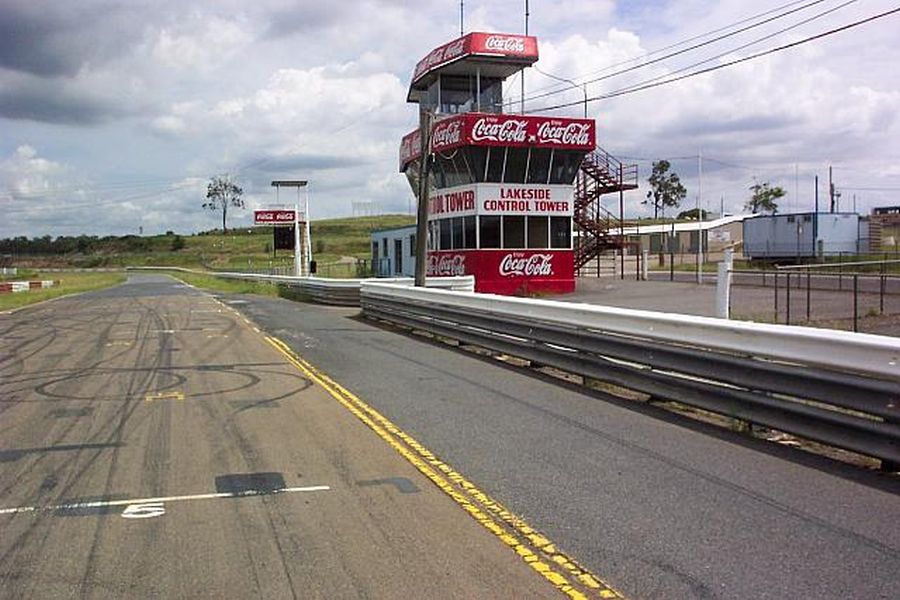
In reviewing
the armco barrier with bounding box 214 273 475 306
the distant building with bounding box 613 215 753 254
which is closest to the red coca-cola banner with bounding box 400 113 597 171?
the armco barrier with bounding box 214 273 475 306

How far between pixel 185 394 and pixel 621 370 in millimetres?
5835

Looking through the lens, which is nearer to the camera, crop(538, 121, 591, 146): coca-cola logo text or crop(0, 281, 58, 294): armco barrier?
crop(538, 121, 591, 146): coca-cola logo text

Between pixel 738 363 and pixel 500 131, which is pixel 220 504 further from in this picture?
pixel 500 131

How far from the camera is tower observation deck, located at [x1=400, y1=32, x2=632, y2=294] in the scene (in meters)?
35.6

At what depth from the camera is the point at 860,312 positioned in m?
23.5

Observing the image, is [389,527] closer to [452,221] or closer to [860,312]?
[860,312]

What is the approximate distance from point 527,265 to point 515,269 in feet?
1.94

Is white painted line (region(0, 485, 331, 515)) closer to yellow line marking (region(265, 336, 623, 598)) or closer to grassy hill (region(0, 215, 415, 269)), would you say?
→ yellow line marking (region(265, 336, 623, 598))

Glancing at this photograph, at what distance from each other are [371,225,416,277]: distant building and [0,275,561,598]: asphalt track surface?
3419 centimetres

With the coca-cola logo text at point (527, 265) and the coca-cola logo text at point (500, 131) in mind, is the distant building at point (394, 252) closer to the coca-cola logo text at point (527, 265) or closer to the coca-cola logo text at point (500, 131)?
the coca-cola logo text at point (527, 265)

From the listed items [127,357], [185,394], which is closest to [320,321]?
[127,357]

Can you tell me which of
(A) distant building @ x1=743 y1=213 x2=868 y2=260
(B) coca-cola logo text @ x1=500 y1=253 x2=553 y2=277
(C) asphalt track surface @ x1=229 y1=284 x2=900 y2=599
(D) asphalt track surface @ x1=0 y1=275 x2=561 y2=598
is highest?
(A) distant building @ x1=743 y1=213 x2=868 y2=260

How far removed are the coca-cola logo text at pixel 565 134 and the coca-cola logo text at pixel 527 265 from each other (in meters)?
4.94

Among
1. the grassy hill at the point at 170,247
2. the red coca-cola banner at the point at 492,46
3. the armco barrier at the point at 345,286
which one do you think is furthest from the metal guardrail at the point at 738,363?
the grassy hill at the point at 170,247
